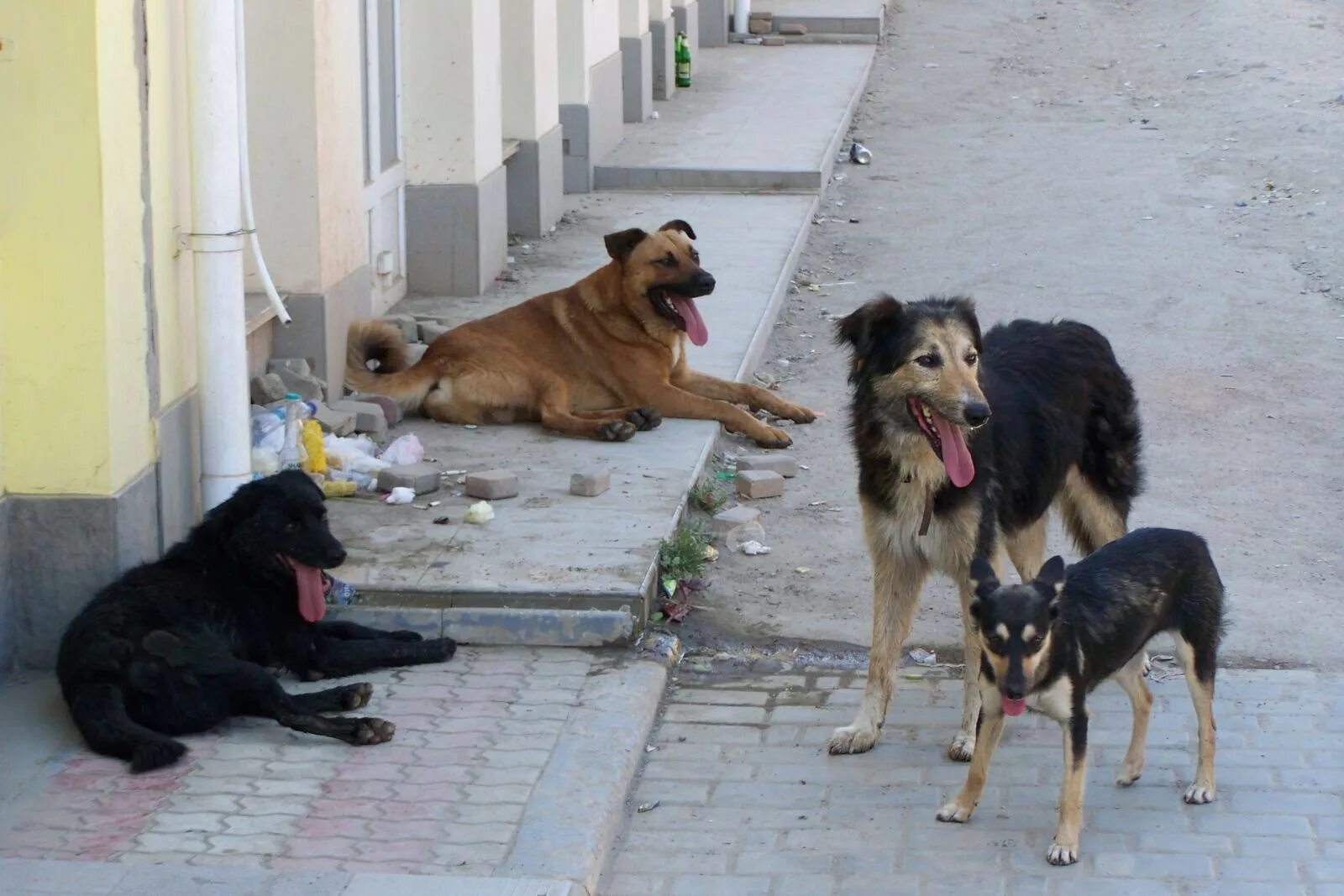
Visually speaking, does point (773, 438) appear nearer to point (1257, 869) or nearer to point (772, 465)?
point (772, 465)

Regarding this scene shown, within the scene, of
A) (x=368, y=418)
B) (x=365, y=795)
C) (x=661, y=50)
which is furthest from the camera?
(x=661, y=50)

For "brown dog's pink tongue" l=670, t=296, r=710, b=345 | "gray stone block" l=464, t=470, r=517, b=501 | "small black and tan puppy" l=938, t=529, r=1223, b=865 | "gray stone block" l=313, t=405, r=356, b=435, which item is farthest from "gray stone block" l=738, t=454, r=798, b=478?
"small black and tan puppy" l=938, t=529, r=1223, b=865

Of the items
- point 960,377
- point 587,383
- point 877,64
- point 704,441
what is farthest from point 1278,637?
point 877,64

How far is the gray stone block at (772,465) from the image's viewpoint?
848 cm

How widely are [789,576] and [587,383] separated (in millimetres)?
1995

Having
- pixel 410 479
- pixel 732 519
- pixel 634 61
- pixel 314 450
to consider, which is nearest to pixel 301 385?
pixel 314 450

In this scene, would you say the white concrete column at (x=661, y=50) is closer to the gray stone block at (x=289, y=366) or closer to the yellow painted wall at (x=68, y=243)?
the gray stone block at (x=289, y=366)

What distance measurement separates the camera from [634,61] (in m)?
16.5

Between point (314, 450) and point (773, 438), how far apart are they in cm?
240

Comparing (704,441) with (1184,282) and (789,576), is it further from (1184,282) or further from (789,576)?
(1184,282)

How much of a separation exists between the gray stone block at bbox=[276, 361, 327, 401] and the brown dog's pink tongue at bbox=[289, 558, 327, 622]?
7.90 feet

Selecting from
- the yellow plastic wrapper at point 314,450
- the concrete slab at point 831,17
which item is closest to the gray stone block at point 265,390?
the yellow plastic wrapper at point 314,450

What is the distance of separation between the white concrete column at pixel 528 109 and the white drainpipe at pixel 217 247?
6.02 meters

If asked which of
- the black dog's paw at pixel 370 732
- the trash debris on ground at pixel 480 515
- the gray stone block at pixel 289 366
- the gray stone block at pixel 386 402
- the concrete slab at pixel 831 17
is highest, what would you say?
the concrete slab at pixel 831 17
